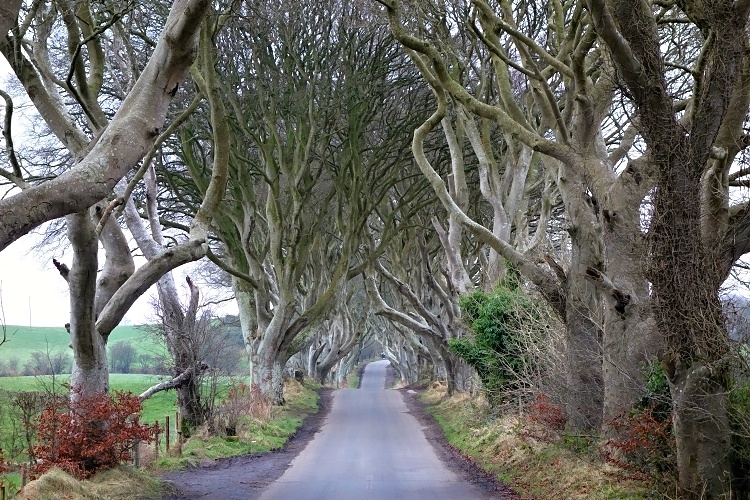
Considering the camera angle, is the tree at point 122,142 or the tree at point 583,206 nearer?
the tree at point 122,142

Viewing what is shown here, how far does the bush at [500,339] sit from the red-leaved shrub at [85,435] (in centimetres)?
801

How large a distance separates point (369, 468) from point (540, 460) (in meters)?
3.95

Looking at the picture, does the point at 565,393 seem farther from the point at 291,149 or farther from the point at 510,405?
the point at 291,149

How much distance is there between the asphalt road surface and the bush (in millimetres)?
2287

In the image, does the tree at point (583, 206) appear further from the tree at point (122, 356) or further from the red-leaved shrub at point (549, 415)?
the tree at point (122, 356)

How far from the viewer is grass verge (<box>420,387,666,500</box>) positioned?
9414mm

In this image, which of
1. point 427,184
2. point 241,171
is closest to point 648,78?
point 241,171

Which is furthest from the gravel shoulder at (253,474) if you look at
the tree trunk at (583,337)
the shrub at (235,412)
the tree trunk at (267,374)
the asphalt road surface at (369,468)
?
the tree trunk at (267,374)

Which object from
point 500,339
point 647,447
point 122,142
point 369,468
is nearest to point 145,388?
point 369,468

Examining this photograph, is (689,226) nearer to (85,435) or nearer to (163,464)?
(85,435)

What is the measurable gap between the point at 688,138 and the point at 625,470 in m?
4.18

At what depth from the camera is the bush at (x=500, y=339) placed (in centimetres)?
1656

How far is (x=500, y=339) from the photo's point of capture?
17.8 metres

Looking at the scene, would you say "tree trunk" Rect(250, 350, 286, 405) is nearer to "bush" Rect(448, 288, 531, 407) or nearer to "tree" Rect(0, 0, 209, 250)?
"bush" Rect(448, 288, 531, 407)
